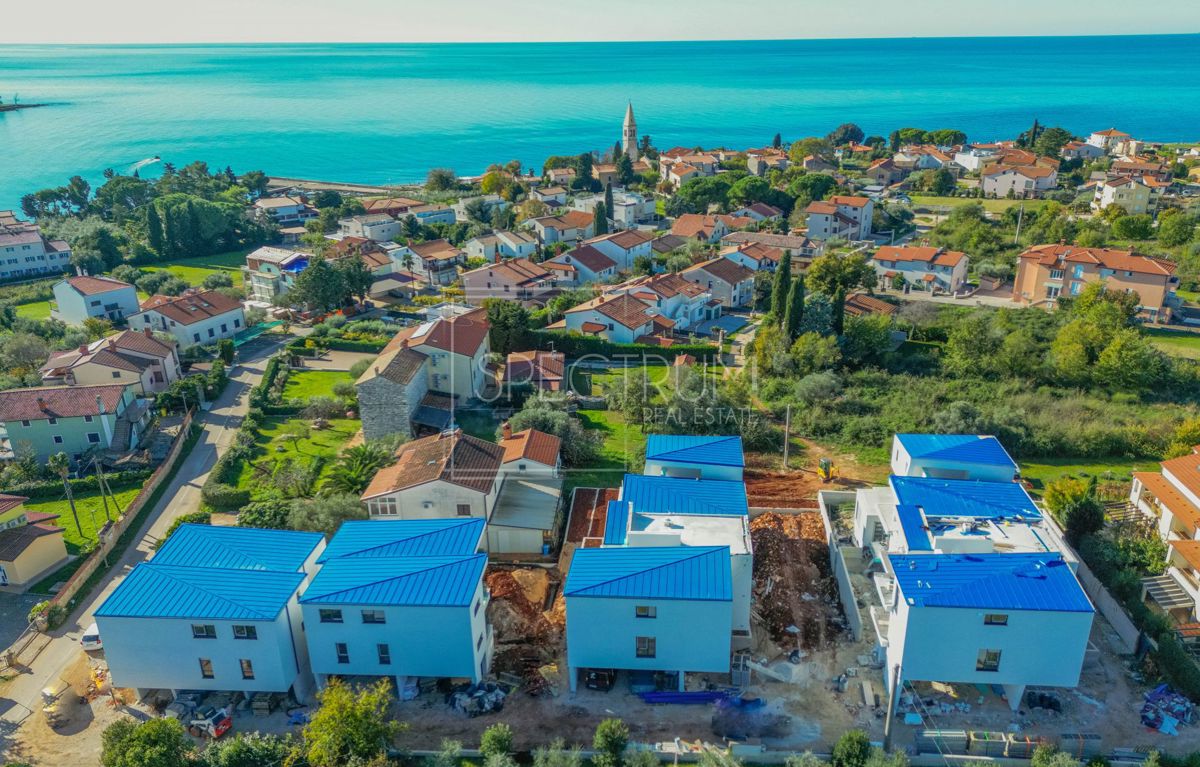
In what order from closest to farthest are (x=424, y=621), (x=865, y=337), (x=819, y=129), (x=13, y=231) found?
(x=424, y=621)
(x=865, y=337)
(x=13, y=231)
(x=819, y=129)

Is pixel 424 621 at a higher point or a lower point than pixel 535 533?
higher

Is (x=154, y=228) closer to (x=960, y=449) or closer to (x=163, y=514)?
(x=163, y=514)

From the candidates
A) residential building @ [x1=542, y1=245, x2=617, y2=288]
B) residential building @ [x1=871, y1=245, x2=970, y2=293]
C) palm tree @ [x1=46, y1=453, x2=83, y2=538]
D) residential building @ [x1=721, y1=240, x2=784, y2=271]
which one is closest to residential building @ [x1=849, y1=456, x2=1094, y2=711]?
palm tree @ [x1=46, y1=453, x2=83, y2=538]

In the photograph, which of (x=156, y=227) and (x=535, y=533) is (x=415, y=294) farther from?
(x=535, y=533)

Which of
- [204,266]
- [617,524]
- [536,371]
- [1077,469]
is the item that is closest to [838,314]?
[1077,469]

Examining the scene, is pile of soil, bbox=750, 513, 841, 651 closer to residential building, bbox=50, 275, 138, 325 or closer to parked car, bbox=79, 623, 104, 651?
parked car, bbox=79, 623, 104, 651

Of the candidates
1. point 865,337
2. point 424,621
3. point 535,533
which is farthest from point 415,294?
point 424,621
